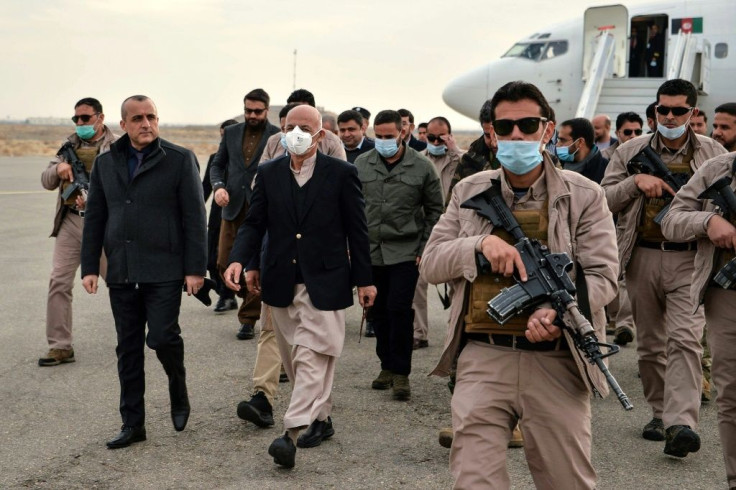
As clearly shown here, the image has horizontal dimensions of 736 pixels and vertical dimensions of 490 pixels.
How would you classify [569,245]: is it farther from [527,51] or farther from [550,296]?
[527,51]

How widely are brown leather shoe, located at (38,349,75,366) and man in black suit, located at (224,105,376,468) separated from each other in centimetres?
283

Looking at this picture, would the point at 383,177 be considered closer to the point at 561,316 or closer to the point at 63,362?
the point at 63,362

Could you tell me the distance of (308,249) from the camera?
5.64 meters

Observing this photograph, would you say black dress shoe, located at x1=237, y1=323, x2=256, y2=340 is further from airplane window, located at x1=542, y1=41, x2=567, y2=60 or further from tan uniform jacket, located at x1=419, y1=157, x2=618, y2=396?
airplane window, located at x1=542, y1=41, x2=567, y2=60

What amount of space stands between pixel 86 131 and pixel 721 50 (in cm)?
1569

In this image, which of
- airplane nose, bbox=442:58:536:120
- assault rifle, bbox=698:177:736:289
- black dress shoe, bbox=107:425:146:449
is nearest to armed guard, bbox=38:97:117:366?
black dress shoe, bbox=107:425:146:449

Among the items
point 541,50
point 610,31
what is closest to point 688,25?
point 610,31

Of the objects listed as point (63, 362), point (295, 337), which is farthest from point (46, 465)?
point (63, 362)

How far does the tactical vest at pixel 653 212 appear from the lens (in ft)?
20.1

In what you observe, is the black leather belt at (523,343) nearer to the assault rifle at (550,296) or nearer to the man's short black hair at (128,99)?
the assault rifle at (550,296)

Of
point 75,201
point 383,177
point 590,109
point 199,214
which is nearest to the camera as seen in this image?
point 199,214

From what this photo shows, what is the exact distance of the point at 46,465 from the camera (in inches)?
212

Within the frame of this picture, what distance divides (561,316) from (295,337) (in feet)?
8.07

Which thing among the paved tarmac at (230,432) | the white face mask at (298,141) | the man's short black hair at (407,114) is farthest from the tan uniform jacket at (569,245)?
the man's short black hair at (407,114)
